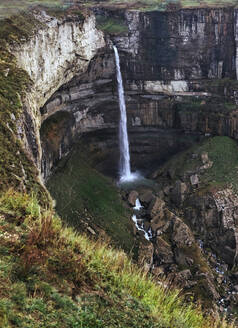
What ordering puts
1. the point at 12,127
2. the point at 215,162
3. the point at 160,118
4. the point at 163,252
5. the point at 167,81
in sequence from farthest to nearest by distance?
1. the point at 160,118
2. the point at 167,81
3. the point at 215,162
4. the point at 163,252
5. the point at 12,127

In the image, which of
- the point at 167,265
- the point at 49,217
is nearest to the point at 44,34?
the point at 167,265

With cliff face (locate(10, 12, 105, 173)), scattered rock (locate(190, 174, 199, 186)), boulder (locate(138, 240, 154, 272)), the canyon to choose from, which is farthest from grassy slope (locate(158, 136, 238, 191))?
cliff face (locate(10, 12, 105, 173))

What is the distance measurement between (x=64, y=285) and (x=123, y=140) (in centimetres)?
3074

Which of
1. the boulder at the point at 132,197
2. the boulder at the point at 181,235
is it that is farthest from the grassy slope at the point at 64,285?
the boulder at the point at 132,197

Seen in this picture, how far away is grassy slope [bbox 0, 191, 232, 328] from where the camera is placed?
7.50 metres

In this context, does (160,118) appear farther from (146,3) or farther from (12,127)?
(12,127)

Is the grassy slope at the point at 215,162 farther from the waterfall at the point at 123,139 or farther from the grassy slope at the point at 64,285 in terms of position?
the grassy slope at the point at 64,285

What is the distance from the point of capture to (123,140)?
3869 cm

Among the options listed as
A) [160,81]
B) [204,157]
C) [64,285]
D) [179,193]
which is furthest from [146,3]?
[64,285]

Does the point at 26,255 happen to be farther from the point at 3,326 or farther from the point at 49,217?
the point at 3,326

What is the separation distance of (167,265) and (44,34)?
17.0 metres

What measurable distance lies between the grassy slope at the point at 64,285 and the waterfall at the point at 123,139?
89.0 ft

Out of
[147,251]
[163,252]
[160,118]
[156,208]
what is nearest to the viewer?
[147,251]

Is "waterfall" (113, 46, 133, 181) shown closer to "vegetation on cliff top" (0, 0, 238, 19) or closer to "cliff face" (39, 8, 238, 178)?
"cliff face" (39, 8, 238, 178)
